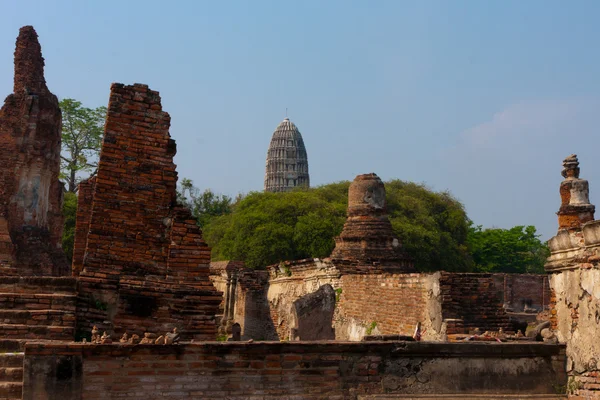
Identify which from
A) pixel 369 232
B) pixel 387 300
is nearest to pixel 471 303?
pixel 387 300

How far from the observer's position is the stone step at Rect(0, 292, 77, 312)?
6758 millimetres

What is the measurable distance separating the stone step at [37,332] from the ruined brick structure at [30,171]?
23.2 ft

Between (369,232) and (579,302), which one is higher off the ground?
(369,232)

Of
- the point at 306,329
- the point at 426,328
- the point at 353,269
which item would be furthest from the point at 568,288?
the point at 353,269

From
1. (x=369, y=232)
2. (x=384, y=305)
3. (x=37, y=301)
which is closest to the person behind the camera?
(x=37, y=301)

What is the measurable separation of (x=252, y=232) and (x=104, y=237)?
25345 millimetres

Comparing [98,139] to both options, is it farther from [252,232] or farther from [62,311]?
[62,311]

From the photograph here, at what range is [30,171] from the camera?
47.0 feet

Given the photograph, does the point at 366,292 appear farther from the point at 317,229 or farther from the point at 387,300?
the point at 317,229

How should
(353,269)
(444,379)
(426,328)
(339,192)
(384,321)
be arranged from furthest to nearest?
(339,192)
(353,269)
(384,321)
(426,328)
(444,379)

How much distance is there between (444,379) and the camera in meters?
6.20

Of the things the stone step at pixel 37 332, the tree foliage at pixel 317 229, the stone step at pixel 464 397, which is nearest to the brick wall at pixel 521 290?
the tree foliage at pixel 317 229

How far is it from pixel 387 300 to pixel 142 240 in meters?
7.28

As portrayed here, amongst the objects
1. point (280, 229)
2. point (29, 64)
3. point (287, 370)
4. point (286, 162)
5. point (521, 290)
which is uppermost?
point (286, 162)
